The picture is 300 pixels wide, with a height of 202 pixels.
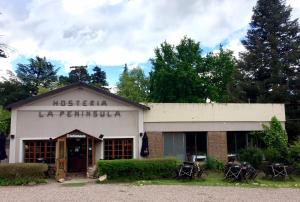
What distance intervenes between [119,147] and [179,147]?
150 inches

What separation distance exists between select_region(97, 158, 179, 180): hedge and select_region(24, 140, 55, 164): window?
14.4ft

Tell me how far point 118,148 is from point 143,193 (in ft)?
25.0

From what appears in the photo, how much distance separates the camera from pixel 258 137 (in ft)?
74.8

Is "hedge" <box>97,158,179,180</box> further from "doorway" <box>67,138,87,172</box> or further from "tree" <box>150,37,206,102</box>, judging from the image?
"tree" <box>150,37,206,102</box>

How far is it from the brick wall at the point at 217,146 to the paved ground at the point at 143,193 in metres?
7.23

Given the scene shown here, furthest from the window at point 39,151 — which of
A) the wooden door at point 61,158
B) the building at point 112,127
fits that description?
the wooden door at point 61,158

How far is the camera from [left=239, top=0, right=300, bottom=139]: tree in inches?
1324

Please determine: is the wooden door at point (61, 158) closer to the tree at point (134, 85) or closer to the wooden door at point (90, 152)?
the wooden door at point (90, 152)

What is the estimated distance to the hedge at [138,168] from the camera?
16.8 meters

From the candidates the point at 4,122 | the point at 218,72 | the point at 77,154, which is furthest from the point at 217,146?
the point at 218,72

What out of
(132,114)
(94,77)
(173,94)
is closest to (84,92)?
(132,114)

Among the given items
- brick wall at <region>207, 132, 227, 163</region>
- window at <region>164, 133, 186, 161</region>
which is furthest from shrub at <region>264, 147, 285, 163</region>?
window at <region>164, 133, 186, 161</region>

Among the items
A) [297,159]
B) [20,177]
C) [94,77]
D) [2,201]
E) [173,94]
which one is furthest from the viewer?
[94,77]

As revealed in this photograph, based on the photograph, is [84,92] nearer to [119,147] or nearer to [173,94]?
[119,147]
